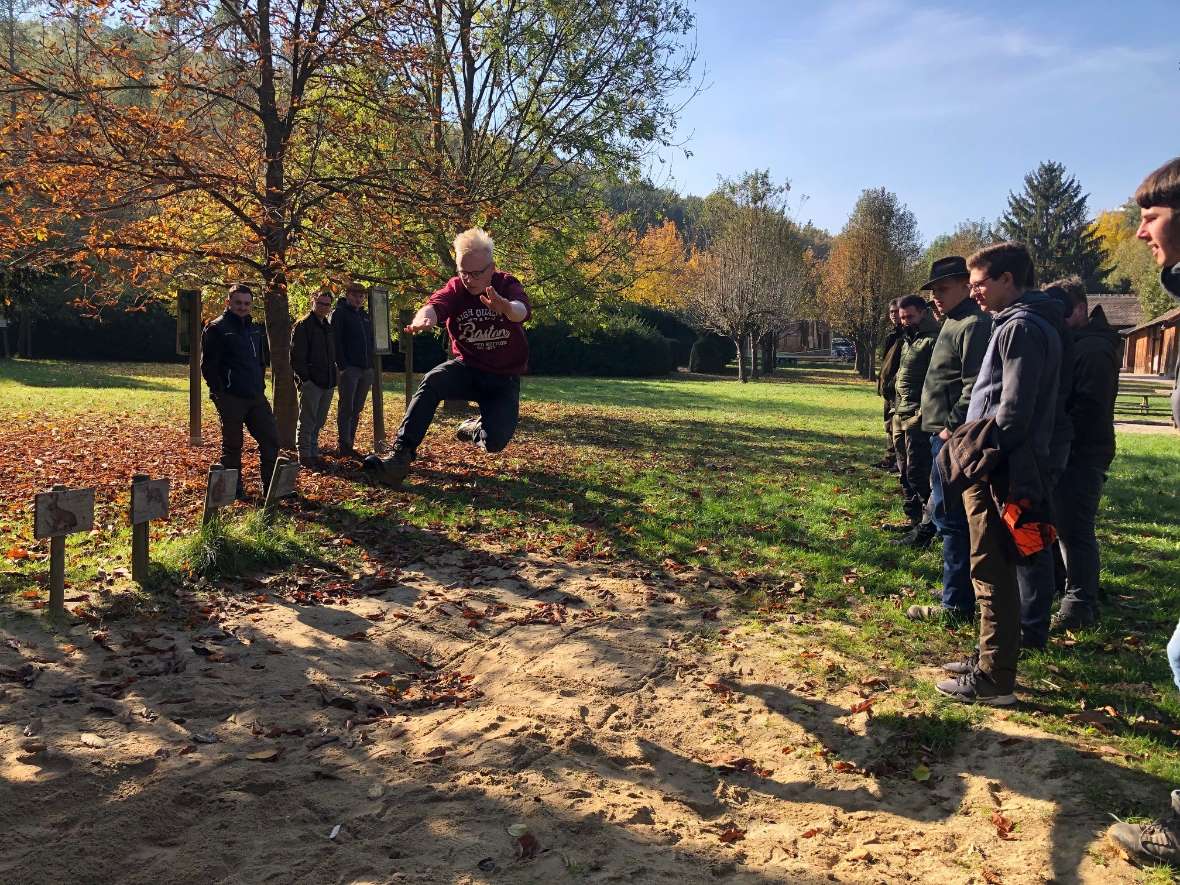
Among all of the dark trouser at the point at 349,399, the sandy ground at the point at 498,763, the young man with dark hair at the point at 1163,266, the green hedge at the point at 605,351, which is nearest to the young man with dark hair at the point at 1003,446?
the sandy ground at the point at 498,763

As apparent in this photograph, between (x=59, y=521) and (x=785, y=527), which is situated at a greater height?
(x=59, y=521)

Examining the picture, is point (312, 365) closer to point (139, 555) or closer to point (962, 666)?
point (139, 555)

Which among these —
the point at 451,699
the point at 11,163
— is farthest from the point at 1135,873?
the point at 11,163

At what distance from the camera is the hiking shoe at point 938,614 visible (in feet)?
19.1

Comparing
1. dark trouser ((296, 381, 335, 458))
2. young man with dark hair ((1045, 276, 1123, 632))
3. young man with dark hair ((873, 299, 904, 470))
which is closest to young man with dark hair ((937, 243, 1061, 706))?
young man with dark hair ((1045, 276, 1123, 632))

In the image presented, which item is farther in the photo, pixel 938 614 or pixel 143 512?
pixel 143 512

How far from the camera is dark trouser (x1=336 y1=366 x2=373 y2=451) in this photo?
1134 centimetres

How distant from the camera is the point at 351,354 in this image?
11234mm

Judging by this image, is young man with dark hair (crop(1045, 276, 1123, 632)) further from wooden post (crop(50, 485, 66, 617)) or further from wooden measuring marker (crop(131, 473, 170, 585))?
wooden post (crop(50, 485, 66, 617))

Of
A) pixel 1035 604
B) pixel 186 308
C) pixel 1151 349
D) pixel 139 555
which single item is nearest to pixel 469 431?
pixel 139 555

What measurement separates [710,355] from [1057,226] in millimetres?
39190

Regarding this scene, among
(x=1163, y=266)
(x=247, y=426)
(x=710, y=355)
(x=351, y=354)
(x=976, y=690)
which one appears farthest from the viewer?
(x=710, y=355)

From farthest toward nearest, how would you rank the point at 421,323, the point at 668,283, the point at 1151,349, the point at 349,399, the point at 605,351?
the point at 1151,349 → the point at 668,283 → the point at 605,351 → the point at 349,399 → the point at 421,323

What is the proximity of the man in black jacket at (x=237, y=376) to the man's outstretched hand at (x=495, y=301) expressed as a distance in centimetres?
401
